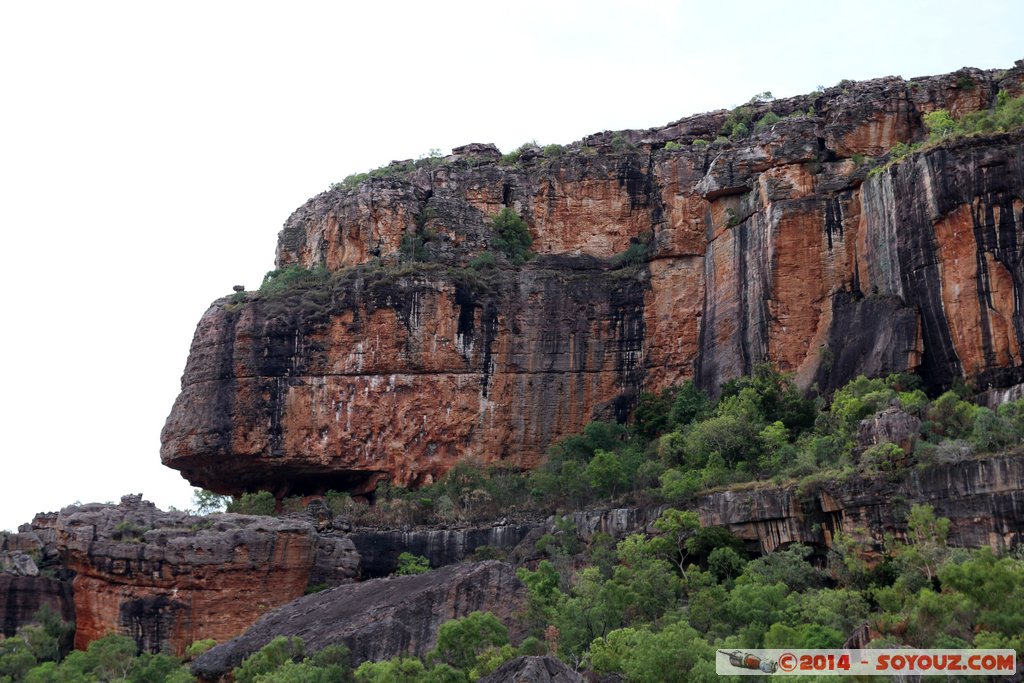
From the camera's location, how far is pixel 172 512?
52312 mm

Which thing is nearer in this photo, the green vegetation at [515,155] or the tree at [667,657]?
the tree at [667,657]

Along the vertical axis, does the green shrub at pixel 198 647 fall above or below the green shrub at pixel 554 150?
below

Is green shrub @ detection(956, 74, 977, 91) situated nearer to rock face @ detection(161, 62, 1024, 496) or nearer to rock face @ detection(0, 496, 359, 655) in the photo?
rock face @ detection(161, 62, 1024, 496)

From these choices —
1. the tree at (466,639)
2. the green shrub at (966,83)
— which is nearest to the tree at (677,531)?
the tree at (466,639)

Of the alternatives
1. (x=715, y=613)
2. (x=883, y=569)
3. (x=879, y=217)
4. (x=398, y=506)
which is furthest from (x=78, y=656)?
(x=879, y=217)

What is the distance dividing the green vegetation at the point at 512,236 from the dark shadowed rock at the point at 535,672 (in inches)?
1259

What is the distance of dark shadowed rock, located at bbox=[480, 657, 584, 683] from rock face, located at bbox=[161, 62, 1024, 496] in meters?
21.6

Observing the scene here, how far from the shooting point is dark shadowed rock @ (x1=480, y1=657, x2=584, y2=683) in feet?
94.9

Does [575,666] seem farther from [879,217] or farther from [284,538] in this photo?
[879,217]

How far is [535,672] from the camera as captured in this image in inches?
1144

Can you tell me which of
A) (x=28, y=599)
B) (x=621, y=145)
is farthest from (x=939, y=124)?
(x=28, y=599)

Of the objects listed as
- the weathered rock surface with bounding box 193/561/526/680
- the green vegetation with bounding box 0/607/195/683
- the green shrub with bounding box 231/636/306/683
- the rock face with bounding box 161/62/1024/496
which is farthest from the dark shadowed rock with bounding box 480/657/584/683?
the rock face with bounding box 161/62/1024/496

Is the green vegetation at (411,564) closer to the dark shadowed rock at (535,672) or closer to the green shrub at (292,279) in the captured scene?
the green shrub at (292,279)

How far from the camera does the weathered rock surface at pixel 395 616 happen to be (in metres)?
42.2
